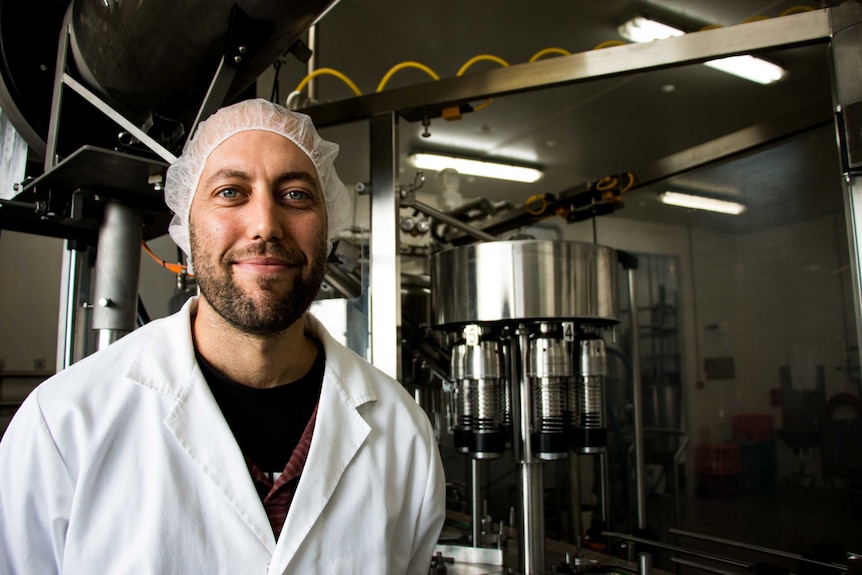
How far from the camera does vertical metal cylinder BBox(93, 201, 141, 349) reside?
3.70 feet

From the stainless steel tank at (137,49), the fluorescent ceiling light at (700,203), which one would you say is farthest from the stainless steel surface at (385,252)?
the fluorescent ceiling light at (700,203)

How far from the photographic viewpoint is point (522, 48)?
9.57ft

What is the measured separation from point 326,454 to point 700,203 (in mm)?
2117

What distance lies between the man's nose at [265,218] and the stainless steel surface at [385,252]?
0.48m

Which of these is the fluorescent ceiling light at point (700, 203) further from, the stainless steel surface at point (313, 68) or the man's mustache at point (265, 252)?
the man's mustache at point (265, 252)

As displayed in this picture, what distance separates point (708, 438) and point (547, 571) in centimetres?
139

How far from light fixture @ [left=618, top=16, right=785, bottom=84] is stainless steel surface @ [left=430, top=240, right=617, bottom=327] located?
184cm

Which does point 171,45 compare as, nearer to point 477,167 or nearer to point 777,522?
point 777,522

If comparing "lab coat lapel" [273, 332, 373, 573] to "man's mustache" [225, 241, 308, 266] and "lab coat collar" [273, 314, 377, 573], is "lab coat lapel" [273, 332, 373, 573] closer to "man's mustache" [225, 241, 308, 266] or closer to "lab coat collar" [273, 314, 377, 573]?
"lab coat collar" [273, 314, 377, 573]

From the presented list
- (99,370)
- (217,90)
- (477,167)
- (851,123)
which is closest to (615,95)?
(477,167)

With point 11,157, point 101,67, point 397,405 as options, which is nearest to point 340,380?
point 397,405

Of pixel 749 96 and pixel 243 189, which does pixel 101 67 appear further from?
pixel 749 96

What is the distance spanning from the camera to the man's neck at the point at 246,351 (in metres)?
0.85

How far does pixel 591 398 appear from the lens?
1250mm
